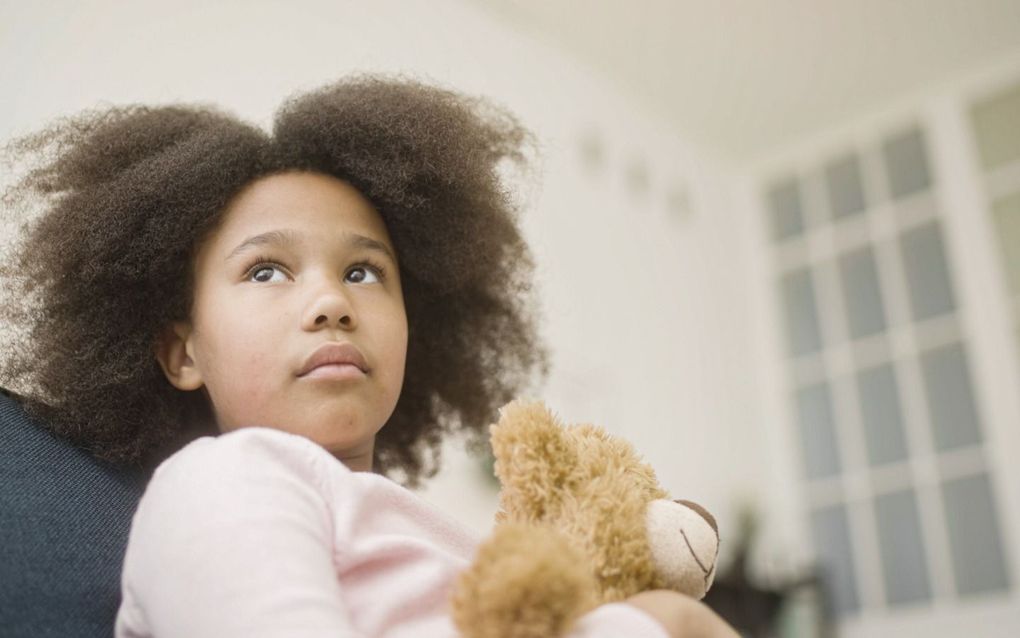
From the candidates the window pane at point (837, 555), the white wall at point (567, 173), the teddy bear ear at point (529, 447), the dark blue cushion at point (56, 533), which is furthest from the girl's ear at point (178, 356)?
the window pane at point (837, 555)

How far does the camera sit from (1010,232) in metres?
3.56

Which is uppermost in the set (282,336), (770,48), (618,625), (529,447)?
(770,48)

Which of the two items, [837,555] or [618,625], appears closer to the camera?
[618,625]

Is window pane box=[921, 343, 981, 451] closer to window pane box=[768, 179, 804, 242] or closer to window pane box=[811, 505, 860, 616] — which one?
window pane box=[811, 505, 860, 616]

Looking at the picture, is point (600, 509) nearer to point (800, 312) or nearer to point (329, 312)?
point (329, 312)

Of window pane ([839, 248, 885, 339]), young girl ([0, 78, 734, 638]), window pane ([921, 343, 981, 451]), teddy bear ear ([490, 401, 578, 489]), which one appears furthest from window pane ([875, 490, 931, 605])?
teddy bear ear ([490, 401, 578, 489])

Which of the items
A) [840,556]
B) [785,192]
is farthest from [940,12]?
[840,556]

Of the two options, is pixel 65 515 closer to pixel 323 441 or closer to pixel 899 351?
pixel 323 441

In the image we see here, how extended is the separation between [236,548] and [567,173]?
9.93 feet

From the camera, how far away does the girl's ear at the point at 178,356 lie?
938mm

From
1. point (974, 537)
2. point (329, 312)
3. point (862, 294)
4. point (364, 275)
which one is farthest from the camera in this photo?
point (862, 294)

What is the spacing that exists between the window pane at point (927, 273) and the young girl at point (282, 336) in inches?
115

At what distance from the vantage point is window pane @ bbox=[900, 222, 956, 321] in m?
3.67

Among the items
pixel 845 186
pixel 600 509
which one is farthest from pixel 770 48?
pixel 600 509
